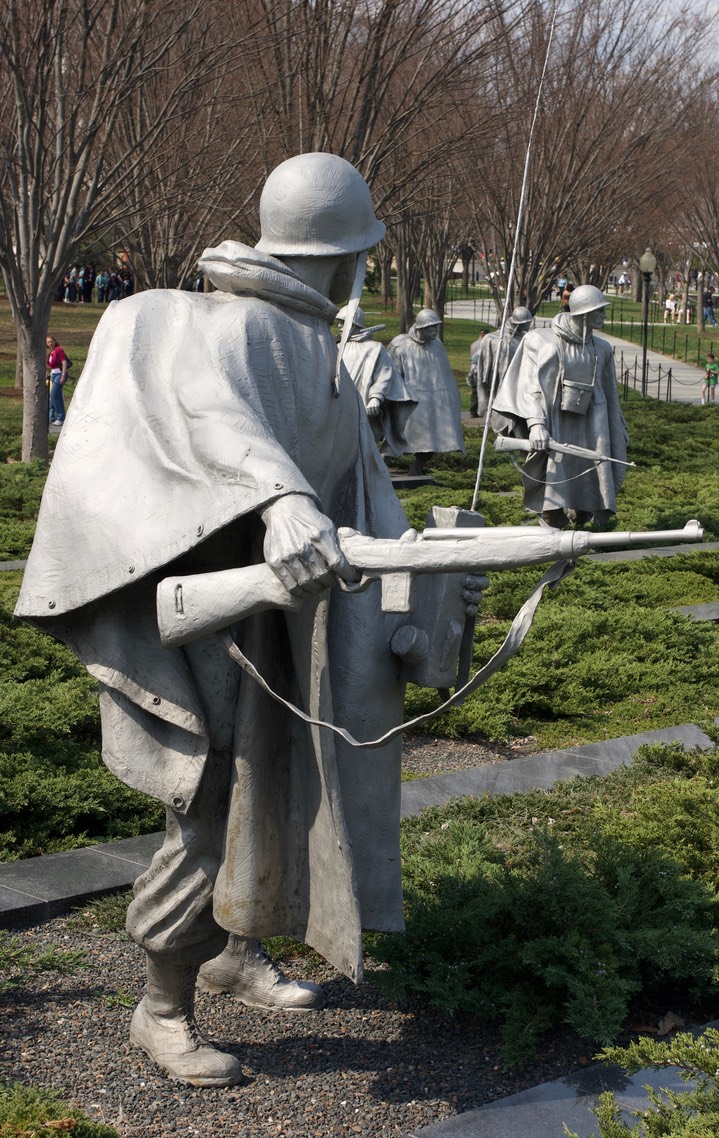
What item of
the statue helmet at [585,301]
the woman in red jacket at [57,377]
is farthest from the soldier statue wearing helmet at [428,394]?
the woman in red jacket at [57,377]

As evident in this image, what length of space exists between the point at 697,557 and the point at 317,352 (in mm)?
8894

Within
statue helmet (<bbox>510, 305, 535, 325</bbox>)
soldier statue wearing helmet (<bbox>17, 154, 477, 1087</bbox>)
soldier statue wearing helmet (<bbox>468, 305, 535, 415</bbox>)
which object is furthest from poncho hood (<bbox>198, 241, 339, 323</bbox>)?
statue helmet (<bbox>510, 305, 535, 325</bbox>)

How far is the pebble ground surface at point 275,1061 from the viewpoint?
12.0 ft

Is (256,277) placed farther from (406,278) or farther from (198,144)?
(406,278)

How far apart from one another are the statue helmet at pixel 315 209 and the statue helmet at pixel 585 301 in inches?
380

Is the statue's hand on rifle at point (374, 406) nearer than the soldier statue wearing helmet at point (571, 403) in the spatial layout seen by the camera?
No

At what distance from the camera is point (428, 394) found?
18.2 metres

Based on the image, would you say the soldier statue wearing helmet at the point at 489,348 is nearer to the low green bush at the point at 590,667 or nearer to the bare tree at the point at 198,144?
the bare tree at the point at 198,144

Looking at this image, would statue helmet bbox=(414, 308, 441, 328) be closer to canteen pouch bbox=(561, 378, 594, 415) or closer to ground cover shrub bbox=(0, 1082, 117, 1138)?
canteen pouch bbox=(561, 378, 594, 415)

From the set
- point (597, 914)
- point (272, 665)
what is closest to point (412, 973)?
point (597, 914)

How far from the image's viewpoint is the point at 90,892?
16.7ft

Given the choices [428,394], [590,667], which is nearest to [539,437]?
[590,667]

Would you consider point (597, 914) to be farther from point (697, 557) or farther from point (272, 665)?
point (697, 557)

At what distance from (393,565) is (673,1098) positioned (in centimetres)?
139
